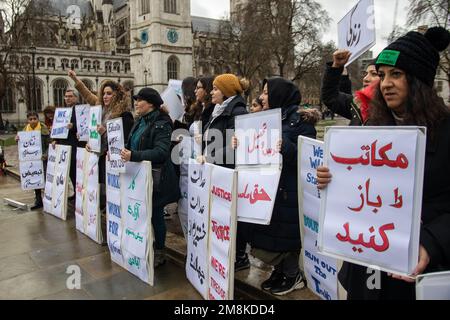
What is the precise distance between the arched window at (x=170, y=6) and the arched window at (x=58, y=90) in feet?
63.1

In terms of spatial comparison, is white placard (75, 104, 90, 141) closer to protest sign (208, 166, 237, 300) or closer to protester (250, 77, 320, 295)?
protest sign (208, 166, 237, 300)

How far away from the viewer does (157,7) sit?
190 ft

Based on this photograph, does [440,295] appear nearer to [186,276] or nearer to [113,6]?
[186,276]

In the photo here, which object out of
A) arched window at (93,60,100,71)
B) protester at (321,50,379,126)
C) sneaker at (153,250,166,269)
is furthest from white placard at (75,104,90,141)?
arched window at (93,60,100,71)

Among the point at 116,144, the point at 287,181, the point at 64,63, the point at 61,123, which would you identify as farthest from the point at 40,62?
the point at 287,181

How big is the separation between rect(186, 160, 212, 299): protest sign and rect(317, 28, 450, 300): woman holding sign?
153 cm

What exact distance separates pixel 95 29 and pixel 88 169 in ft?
225

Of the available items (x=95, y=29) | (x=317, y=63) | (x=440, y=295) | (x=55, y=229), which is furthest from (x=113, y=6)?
(x=440, y=295)

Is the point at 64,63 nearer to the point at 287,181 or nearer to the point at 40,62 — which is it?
the point at 40,62

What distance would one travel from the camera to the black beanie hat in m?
1.70

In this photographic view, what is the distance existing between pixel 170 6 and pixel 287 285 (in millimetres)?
62592

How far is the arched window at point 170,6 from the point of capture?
2336 inches

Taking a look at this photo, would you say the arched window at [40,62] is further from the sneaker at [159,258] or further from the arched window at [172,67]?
the sneaker at [159,258]

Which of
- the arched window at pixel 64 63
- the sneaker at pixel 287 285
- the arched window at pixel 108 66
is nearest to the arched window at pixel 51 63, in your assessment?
the arched window at pixel 64 63
